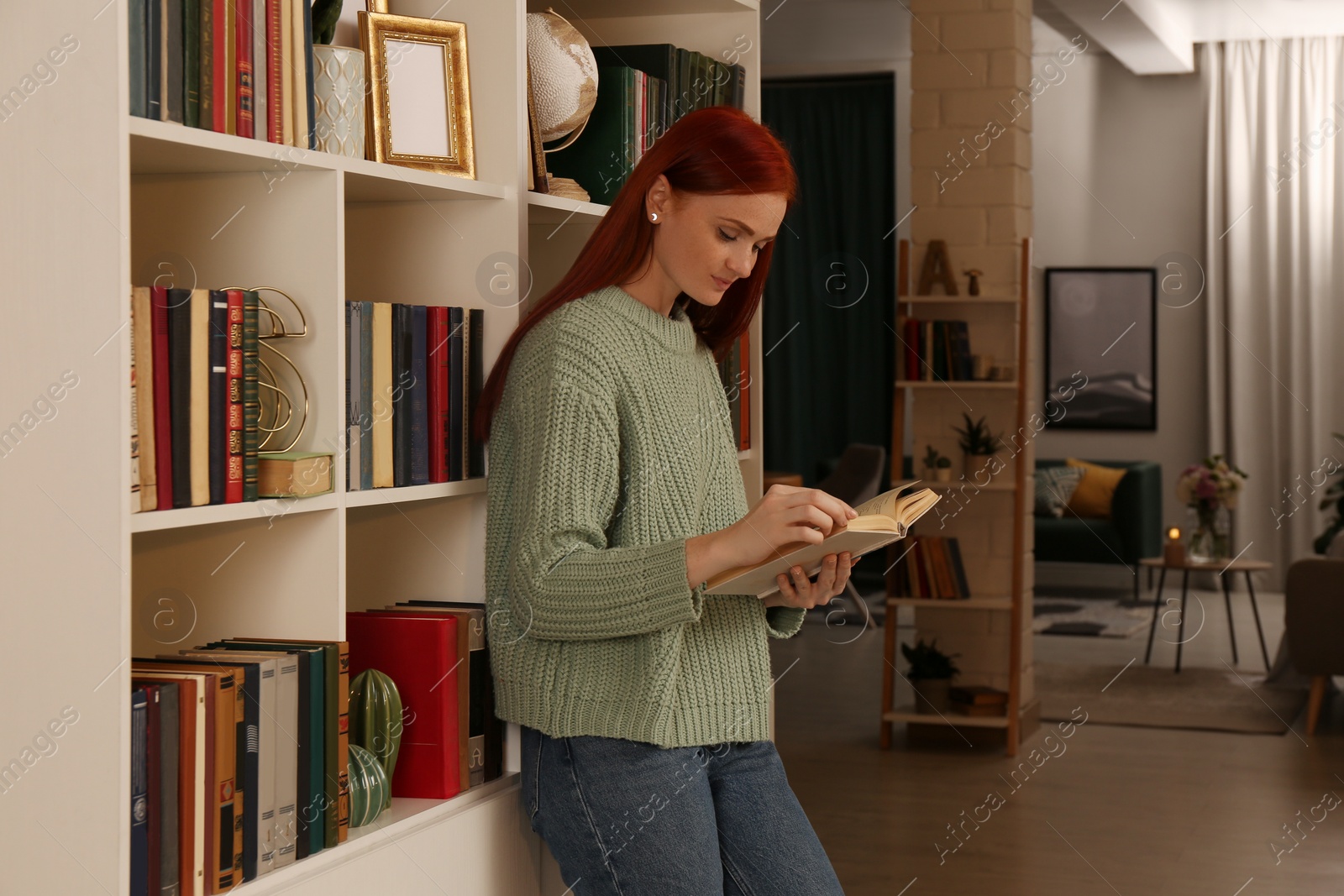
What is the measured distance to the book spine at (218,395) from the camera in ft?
4.43

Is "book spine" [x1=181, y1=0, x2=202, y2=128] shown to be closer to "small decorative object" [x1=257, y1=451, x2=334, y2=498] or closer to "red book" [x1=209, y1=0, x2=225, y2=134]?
"red book" [x1=209, y1=0, x2=225, y2=134]

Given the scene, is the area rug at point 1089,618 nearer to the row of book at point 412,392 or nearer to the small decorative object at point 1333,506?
the small decorative object at point 1333,506

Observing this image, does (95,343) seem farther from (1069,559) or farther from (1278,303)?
(1278,303)

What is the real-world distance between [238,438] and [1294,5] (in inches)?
282

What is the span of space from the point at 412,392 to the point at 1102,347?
7511 millimetres

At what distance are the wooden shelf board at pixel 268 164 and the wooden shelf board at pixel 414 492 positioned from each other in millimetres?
355

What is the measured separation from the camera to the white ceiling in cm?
669

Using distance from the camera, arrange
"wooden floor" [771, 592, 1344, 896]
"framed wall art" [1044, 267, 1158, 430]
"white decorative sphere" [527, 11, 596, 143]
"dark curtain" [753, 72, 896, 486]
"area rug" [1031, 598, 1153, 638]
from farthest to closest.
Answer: "dark curtain" [753, 72, 896, 486], "framed wall art" [1044, 267, 1158, 430], "area rug" [1031, 598, 1153, 638], "wooden floor" [771, 592, 1344, 896], "white decorative sphere" [527, 11, 596, 143]

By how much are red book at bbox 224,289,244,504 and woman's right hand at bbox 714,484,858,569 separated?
486 millimetres

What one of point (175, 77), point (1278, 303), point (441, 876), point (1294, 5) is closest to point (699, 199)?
point (175, 77)

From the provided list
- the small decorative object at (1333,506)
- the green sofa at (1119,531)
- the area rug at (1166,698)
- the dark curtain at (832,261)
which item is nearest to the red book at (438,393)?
the area rug at (1166,698)

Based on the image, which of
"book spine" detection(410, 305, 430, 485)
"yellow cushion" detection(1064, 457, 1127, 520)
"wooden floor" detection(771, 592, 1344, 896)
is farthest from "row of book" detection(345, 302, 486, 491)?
"yellow cushion" detection(1064, 457, 1127, 520)

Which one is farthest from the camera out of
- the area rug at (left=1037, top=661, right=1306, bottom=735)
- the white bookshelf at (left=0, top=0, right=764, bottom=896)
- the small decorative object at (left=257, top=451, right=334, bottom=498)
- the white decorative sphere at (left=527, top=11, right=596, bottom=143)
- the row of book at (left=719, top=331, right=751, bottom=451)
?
the area rug at (left=1037, top=661, right=1306, bottom=735)

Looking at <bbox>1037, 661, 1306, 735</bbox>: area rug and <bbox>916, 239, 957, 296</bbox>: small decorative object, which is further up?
<bbox>916, 239, 957, 296</bbox>: small decorative object
